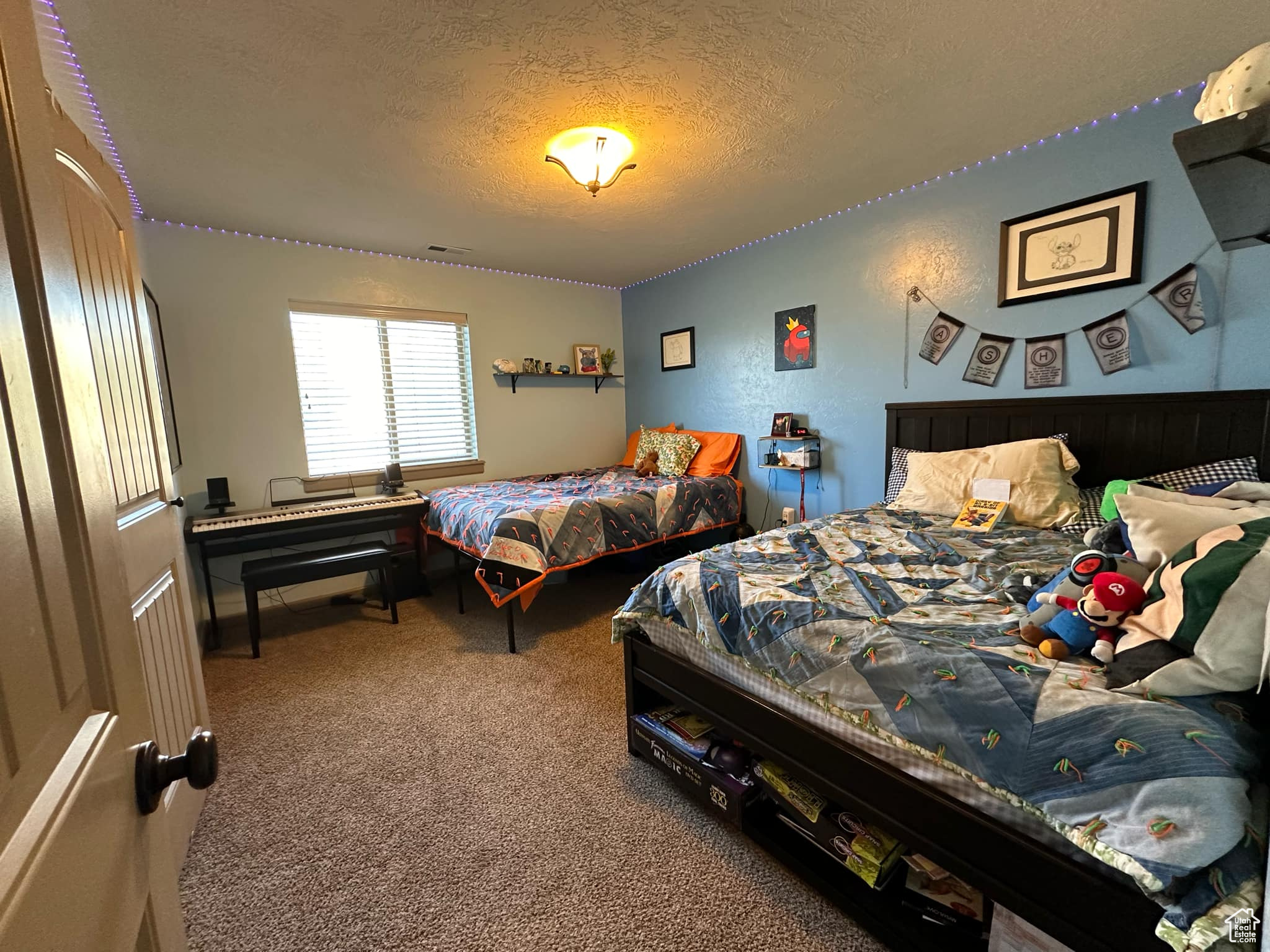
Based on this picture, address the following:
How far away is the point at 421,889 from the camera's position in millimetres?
1415

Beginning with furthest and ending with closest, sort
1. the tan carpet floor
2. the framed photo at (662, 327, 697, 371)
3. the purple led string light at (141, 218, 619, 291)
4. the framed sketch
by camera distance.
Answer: the framed photo at (662, 327, 697, 371) < the purple led string light at (141, 218, 619, 291) < the framed sketch < the tan carpet floor

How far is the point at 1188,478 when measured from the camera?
2.06 metres

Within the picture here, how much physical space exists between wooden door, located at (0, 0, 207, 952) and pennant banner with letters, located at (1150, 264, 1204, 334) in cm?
329

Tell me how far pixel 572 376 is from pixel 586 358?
0.71ft

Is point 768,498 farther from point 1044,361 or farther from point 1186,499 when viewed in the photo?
point 1186,499

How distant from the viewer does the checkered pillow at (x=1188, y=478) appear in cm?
195

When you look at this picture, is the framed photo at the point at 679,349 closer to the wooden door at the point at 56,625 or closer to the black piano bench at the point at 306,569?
the black piano bench at the point at 306,569

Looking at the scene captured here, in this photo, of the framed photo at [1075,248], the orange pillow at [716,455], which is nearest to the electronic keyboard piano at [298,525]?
the orange pillow at [716,455]

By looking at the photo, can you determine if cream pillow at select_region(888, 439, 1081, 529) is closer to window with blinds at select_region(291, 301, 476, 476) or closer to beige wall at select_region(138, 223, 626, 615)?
beige wall at select_region(138, 223, 626, 615)

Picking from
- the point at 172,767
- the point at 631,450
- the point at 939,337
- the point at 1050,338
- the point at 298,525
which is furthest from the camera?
the point at 631,450

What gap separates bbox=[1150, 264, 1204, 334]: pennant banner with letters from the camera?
2.11m

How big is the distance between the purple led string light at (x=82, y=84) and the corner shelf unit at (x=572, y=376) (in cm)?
236

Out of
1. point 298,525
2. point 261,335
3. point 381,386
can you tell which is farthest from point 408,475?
point 261,335

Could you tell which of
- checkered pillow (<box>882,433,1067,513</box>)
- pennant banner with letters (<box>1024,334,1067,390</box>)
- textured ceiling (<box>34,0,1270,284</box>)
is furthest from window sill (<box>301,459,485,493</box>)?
pennant banner with letters (<box>1024,334,1067,390</box>)
